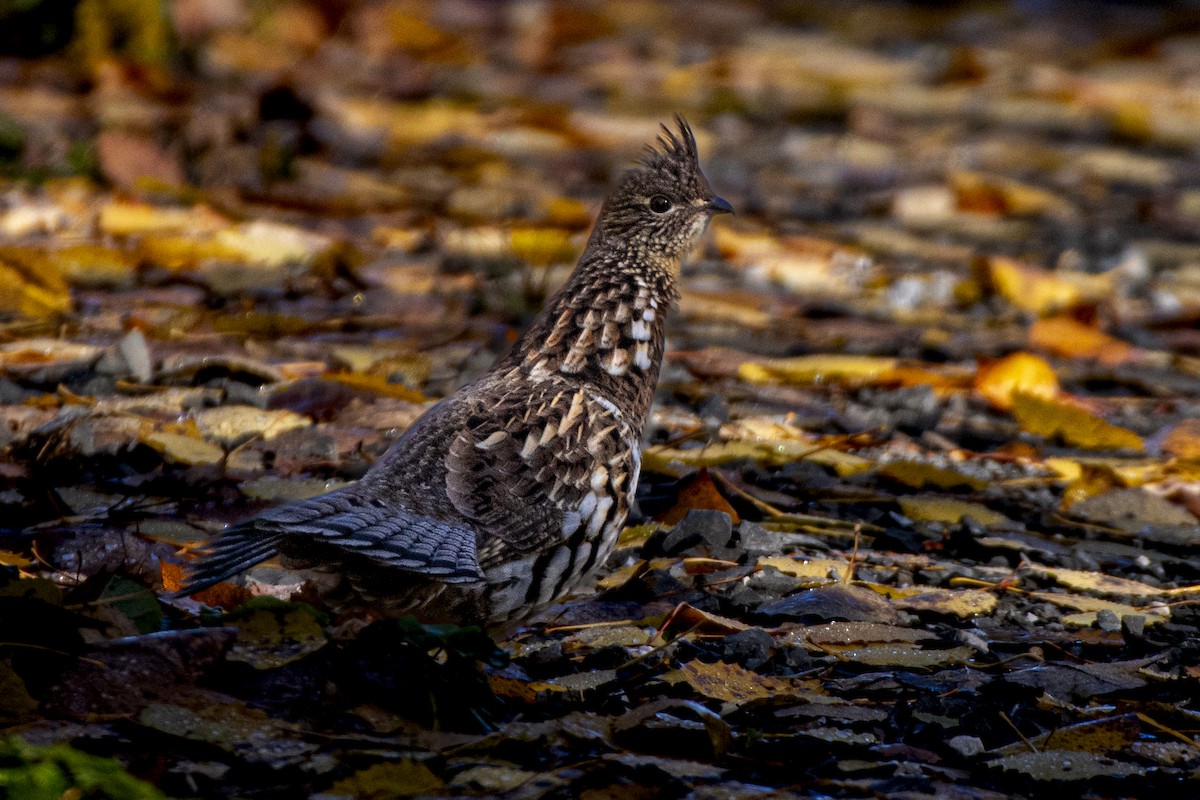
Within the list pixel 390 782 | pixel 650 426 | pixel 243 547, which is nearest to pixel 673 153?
pixel 650 426

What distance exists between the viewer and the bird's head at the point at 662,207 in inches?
172

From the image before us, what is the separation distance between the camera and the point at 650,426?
509 cm

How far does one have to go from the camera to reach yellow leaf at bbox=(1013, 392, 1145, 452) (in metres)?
5.27

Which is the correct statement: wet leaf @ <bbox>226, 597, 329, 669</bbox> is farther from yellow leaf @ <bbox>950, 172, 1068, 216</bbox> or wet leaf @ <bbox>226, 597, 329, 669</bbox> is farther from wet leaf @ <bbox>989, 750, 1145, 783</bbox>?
yellow leaf @ <bbox>950, 172, 1068, 216</bbox>

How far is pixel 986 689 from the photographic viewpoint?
3.33m

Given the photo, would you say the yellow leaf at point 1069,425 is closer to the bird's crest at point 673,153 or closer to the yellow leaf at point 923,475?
the yellow leaf at point 923,475

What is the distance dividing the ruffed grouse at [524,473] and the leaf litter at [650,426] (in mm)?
162

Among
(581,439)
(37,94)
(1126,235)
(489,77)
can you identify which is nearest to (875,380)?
(581,439)

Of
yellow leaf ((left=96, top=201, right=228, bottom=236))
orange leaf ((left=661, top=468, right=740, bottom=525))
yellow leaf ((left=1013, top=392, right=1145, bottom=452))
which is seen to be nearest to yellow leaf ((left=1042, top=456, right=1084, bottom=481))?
yellow leaf ((left=1013, top=392, right=1145, bottom=452))

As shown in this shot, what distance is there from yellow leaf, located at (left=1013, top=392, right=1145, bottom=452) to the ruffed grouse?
1569mm

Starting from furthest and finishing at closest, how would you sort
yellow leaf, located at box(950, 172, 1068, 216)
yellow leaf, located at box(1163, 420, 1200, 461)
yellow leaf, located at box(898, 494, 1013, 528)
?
yellow leaf, located at box(950, 172, 1068, 216)
yellow leaf, located at box(1163, 420, 1200, 461)
yellow leaf, located at box(898, 494, 1013, 528)

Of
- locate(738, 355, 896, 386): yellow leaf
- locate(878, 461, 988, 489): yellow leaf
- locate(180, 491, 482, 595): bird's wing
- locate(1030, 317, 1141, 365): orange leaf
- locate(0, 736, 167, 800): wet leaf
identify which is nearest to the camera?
locate(0, 736, 167, 800): wet leaf

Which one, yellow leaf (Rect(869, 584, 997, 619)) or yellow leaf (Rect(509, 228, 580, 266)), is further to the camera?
yellow leaf (Rect(509, 228, 580, 266))

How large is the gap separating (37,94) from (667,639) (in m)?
6.61
